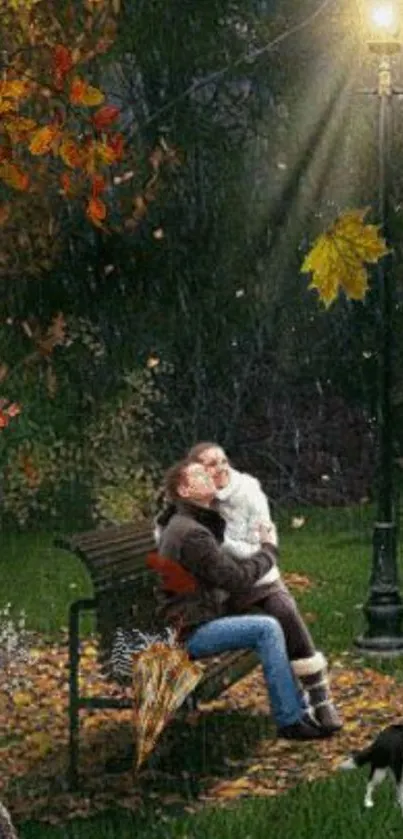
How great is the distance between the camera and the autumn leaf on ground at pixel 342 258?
6.12m

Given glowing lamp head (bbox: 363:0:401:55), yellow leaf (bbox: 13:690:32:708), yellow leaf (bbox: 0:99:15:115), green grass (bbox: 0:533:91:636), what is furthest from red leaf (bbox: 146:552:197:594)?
glowing lamp head (bbox: 363:0:401:55)

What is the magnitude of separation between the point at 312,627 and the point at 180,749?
345 centimetres

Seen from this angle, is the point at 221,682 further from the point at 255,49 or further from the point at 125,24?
the point at 255,49

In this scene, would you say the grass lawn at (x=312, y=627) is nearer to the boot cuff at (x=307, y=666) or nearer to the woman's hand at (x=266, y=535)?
the boot cuff at (x=307, y=666)

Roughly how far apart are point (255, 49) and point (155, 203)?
87.6 inches

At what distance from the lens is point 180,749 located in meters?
8.45

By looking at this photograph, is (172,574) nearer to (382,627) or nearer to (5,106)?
(5,106)

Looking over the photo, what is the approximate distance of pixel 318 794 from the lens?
7461mm

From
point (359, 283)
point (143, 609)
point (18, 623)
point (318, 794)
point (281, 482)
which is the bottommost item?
point (281, 482)

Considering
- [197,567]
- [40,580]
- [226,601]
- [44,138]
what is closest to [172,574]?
[197,567]

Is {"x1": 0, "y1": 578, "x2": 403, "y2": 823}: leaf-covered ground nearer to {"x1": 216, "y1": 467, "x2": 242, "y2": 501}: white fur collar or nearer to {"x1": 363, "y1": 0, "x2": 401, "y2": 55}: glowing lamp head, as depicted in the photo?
{"x1": 216, "y1": 467, "x2": 242, "y2": 501}: white fur collar

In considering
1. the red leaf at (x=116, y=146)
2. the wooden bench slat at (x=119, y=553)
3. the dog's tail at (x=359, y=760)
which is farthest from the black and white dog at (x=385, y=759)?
the red leaf at (x=116, y=146)

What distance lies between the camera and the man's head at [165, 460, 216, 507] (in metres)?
8.02

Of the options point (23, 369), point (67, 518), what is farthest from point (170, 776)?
point (67, 518)
